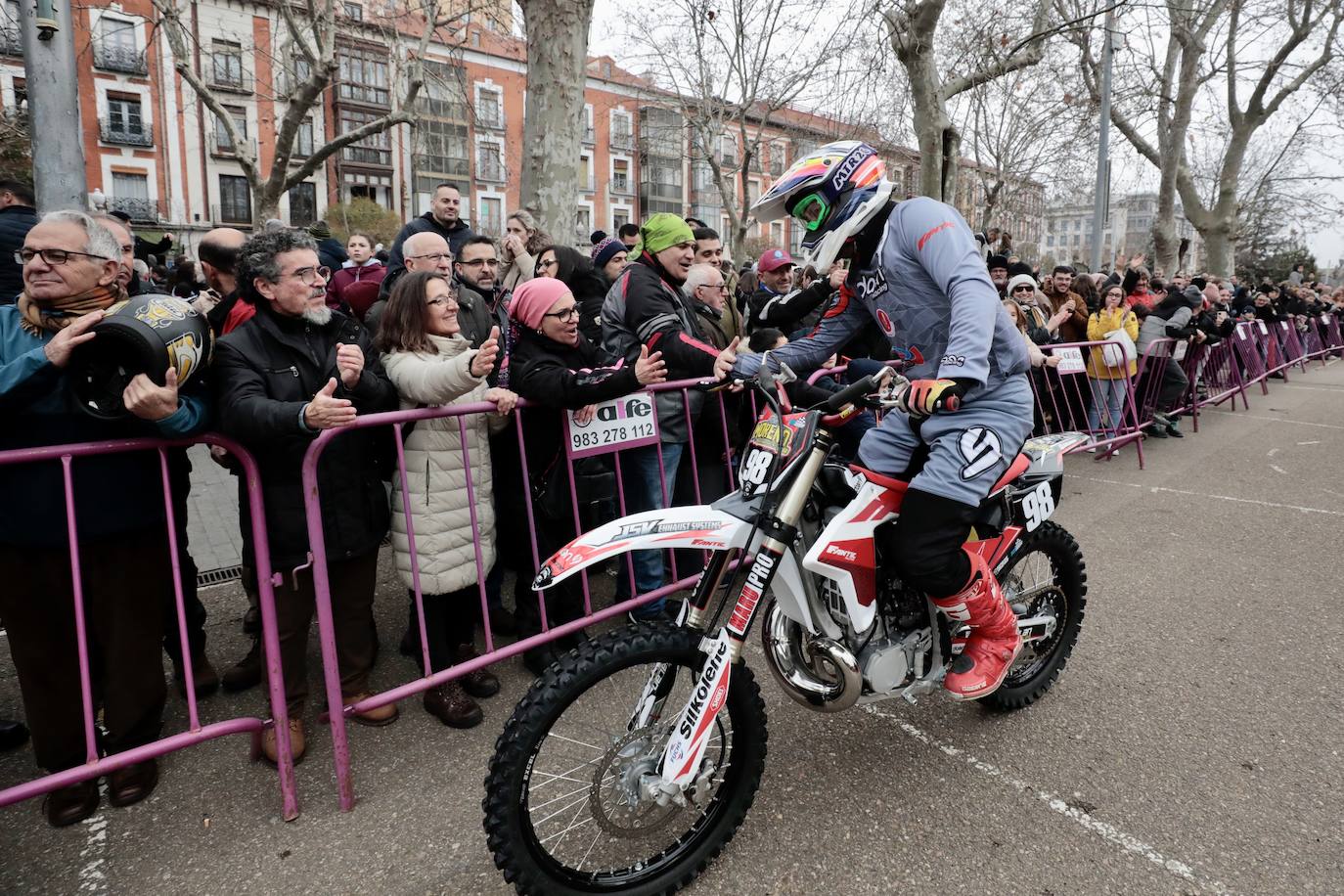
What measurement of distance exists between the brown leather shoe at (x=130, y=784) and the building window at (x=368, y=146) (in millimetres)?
42974

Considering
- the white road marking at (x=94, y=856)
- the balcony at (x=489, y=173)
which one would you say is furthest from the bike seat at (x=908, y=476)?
A: the balcony at (x=489, y=173)

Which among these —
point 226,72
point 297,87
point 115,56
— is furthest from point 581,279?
point 115,56

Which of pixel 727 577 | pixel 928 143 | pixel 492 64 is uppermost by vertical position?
pixel 492 64

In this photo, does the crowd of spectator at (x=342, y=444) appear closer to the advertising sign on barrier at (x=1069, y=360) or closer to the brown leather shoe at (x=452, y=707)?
the brown leather shoe at (x=452, y=707)

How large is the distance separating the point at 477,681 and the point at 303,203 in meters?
41.4

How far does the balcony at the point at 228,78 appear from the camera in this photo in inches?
1355

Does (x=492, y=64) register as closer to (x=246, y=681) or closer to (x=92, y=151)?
(x=92, y=151)

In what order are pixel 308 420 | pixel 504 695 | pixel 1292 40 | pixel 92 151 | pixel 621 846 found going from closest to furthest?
pixel 621 846 < pixel 308 420 < pixel 504 695 < pixel 1292 40 < pixel 92 151

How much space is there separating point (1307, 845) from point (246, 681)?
3893mm

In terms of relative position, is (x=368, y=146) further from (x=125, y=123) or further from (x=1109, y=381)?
(x=1109, y=381)

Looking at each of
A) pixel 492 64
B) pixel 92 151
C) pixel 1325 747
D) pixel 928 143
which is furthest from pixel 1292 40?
pixel 92 151

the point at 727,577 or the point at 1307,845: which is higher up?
the point at 727,577

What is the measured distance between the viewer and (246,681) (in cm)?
342

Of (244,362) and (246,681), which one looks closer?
(244,362)
